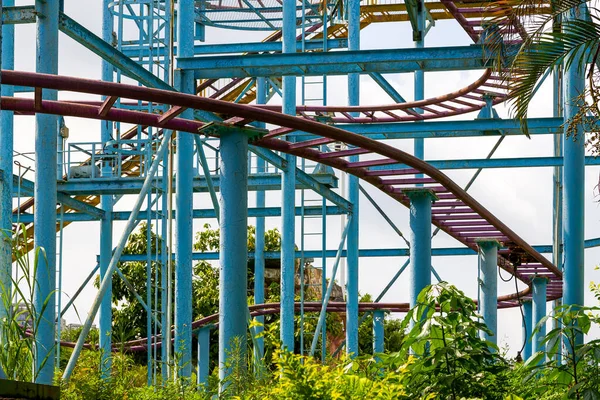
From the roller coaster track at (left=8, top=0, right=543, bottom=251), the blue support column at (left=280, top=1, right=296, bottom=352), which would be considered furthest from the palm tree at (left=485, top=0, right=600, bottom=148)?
the blue support column at (left=280, top=1, right=296, bottom=352)

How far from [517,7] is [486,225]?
7775mm

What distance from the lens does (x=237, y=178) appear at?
1070 cm

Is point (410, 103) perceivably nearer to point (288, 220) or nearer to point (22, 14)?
point (288, 220)

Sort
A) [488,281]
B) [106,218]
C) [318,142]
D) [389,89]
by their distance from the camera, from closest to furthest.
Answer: [318,142] → [488,281] → [389,89] → [106,218]

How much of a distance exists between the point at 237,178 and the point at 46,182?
1720 millimetres

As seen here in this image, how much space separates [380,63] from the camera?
13.3 metres

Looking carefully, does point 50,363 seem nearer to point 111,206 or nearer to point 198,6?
point 111,206

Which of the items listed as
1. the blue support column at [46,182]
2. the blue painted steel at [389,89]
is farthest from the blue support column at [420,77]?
the blue support column at [46,182]

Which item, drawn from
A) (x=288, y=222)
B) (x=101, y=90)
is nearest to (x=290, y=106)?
(x=288, y=222)

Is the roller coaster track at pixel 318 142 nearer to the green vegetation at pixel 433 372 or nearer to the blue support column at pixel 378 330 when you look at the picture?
the green vegetation at pixel 433 372

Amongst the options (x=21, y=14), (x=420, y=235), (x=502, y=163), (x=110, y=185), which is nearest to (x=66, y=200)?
(x=110, y=185)

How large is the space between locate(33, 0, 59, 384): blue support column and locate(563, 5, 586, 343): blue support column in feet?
16.8

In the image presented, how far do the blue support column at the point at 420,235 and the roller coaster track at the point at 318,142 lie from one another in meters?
0.20

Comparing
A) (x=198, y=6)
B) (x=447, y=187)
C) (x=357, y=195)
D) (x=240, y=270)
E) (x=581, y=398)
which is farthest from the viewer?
(x=198, y=6)
